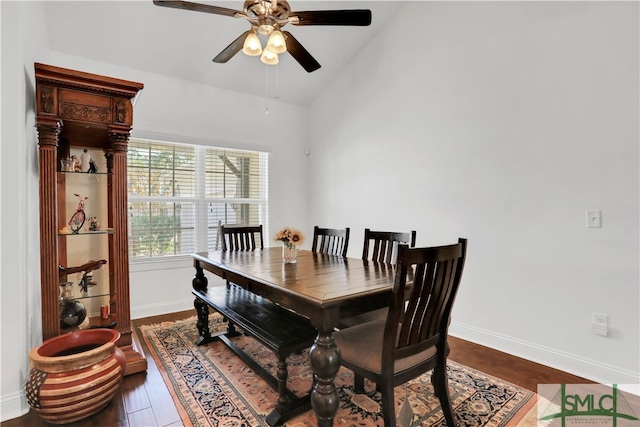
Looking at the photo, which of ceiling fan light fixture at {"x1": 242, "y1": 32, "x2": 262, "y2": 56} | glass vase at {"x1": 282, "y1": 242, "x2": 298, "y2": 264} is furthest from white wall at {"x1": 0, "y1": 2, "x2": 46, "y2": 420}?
glass vase at {"x1": 282, "y1": 242, "x2": 298, "y2": 264}

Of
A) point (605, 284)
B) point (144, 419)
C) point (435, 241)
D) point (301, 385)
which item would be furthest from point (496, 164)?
point (144, 419)

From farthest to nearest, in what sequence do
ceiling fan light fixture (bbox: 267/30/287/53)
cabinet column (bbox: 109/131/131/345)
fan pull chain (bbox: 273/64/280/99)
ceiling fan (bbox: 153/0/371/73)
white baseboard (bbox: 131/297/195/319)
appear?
fan pull chain (bbox: 273/64/280/99) < white baseboard (bbox: 131/297/195/319) < cabinet column (bbox: 109/131/131/345) < ceiling fan light fixture (bbox: 267/30/287/53) < ceiling fan (bbox: 153/0/371/73)

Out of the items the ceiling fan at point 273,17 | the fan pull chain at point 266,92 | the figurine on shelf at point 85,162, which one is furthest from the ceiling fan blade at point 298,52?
the figurine on shelf at point 85,162

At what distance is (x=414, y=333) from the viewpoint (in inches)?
58.1

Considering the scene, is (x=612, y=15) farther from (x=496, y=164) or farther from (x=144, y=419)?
(x=144, y=419)

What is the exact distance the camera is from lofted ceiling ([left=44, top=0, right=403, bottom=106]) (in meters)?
2.86

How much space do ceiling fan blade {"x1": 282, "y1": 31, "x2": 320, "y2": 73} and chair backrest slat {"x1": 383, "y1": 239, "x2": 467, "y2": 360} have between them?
1.77m

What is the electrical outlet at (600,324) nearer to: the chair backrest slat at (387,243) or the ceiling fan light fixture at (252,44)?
the chair backrest slat at (387,243)

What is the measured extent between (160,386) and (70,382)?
54cm

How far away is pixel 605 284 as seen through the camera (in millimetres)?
2193

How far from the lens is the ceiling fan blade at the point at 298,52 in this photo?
2270 mm

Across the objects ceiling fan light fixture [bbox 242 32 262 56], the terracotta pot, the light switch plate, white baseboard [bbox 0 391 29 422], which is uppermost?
ceiling fan light fixture [bbox 242 32 262 56]

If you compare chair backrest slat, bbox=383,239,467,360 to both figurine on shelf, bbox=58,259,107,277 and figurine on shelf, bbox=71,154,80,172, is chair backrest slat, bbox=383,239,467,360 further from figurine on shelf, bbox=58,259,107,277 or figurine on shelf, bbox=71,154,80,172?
figurine on shelf, bbox=71,154,80,172

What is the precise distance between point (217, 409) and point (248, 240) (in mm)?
1690
